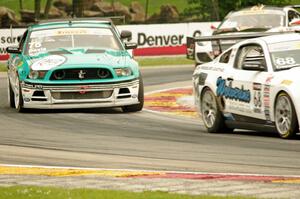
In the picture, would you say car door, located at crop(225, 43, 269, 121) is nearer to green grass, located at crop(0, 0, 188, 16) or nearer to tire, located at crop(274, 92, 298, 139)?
tire, located at crop(274, 92, 298, 139)

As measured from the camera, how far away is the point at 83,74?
19047 mm

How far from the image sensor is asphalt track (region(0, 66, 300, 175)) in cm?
1144

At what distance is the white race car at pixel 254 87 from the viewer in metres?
13.9

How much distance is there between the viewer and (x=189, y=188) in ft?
30.9

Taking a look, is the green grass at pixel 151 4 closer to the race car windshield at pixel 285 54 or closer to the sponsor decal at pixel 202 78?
the sponsor decal at pixel 202 78

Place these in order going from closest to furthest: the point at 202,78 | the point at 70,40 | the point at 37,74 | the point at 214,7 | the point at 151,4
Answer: the point at 202,78 < the point at 37,74 < the point at 70,40 < the point at 214,7 < the point at 151,4

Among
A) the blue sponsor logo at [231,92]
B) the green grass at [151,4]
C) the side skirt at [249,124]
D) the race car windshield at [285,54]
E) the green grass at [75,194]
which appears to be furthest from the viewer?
the green grass at [151,4]

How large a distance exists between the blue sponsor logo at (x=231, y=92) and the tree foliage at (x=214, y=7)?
25.7 meters

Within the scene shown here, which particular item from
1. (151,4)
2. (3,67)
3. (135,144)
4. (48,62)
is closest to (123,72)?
(48,62)

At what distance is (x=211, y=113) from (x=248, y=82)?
126 centimetres

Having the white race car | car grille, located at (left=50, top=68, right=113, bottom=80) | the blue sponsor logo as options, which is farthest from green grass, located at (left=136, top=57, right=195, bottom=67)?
the blue sponsor logo

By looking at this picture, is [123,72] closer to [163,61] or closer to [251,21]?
[251,21]

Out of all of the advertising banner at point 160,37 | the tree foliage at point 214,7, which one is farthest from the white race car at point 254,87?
the tree foliage at point 214,7

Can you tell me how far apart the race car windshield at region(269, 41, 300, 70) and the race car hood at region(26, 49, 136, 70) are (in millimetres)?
4606
